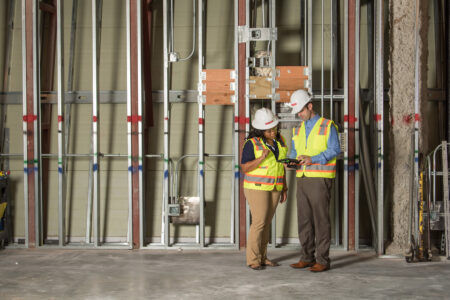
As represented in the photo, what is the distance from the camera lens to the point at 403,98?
5898mm

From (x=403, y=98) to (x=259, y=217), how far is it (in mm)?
2271

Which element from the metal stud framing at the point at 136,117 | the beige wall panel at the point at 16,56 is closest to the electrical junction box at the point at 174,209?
the metal stud framing at the point at 136,117

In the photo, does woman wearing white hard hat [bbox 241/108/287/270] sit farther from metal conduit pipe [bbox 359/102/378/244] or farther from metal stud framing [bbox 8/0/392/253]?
metal conduit pipe [bbox 359/102/378/244]

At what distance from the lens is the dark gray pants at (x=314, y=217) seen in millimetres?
5066

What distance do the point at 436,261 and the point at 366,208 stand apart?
3.94ft

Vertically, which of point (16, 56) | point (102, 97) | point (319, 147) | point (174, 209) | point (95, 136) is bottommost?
point (174, 209)

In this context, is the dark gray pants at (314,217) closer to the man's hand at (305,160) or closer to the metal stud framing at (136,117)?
the man's hand at (305,160)

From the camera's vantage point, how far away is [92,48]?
6535mm

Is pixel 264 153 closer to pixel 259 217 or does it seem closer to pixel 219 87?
pixel 259 217

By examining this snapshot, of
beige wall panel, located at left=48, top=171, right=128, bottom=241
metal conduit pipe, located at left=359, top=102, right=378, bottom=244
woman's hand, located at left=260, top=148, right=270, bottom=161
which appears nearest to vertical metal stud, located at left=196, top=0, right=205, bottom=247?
beige wall panel, located at left=48, top=171, right=128, bottom=241

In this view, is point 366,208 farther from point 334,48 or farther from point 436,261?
point 334,48

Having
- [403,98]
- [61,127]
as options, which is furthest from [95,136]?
[403,98]

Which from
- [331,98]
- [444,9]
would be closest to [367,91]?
[331,98]

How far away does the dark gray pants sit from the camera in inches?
199
